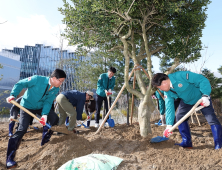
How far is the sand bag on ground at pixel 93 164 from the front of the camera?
2.11m

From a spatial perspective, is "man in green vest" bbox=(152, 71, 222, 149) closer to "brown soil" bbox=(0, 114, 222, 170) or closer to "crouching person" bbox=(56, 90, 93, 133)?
"brown soil" bbox=(0, 114, 222, 170)

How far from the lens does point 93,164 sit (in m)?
2.14

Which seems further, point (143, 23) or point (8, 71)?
point (8, 71)

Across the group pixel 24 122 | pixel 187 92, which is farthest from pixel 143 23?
pixel 24 122

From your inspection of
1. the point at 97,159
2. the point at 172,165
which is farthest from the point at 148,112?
the point at 97,159

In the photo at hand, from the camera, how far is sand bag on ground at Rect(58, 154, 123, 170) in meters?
2.11

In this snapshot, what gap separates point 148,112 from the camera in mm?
4344

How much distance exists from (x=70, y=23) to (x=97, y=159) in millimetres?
3810

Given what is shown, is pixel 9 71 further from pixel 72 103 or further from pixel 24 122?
pixel 24 122

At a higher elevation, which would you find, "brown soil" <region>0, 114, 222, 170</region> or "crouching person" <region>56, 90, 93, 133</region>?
"crouching person" <region>56, 90, 93, 133</region>

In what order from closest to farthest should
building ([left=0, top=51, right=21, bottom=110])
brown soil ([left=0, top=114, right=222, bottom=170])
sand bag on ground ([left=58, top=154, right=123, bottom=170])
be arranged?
sand bag on ground ([left=58, top=154, right=123, bottom=170]) → brown soil ([left=0, top=114, right=222, bottom=170]) → building ([left=0, top=51, right=21, bottom=110])

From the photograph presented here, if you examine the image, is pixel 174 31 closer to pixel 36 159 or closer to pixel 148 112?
pixel 148 112

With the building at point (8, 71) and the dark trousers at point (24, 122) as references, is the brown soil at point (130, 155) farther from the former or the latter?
the building at point (8, 71)

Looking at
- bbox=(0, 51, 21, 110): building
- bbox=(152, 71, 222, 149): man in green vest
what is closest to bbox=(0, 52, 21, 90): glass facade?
bbox=(0, 51, 21, 110): building
